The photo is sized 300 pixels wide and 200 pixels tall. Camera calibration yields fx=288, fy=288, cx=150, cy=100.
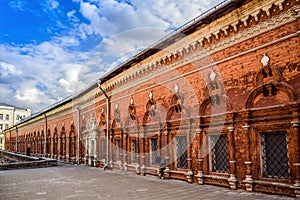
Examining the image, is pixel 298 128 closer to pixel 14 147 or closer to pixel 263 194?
pixel 263 194

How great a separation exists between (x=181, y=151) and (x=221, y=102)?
308cm

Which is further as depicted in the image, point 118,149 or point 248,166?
point 118,149

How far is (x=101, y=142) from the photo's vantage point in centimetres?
1888

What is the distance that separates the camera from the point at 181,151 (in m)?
11.8

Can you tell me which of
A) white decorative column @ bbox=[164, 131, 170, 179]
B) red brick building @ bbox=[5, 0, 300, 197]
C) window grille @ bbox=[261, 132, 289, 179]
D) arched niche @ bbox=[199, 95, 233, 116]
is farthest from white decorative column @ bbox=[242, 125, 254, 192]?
white decorative column @ bbox=[164, 131, 170, 179]

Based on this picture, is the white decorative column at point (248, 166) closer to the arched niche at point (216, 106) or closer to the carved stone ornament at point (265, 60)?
the arched niche at point (216, 106)

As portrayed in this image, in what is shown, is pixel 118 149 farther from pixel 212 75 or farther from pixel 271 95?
pixel 271 95

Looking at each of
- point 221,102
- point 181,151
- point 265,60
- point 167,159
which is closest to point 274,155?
point 221,102

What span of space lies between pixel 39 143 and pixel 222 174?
29827 millimetres

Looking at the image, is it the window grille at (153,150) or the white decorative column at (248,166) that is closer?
the white decorative column at (248,166)

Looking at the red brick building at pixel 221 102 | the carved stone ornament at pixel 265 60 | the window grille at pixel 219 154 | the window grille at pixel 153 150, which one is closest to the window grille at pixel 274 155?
the red brick building at pixel 221 102

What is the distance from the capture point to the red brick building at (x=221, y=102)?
7.81m

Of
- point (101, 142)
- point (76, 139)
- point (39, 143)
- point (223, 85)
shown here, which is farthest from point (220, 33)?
point (39, 143)

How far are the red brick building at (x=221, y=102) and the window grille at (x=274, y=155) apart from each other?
0.09 ft
